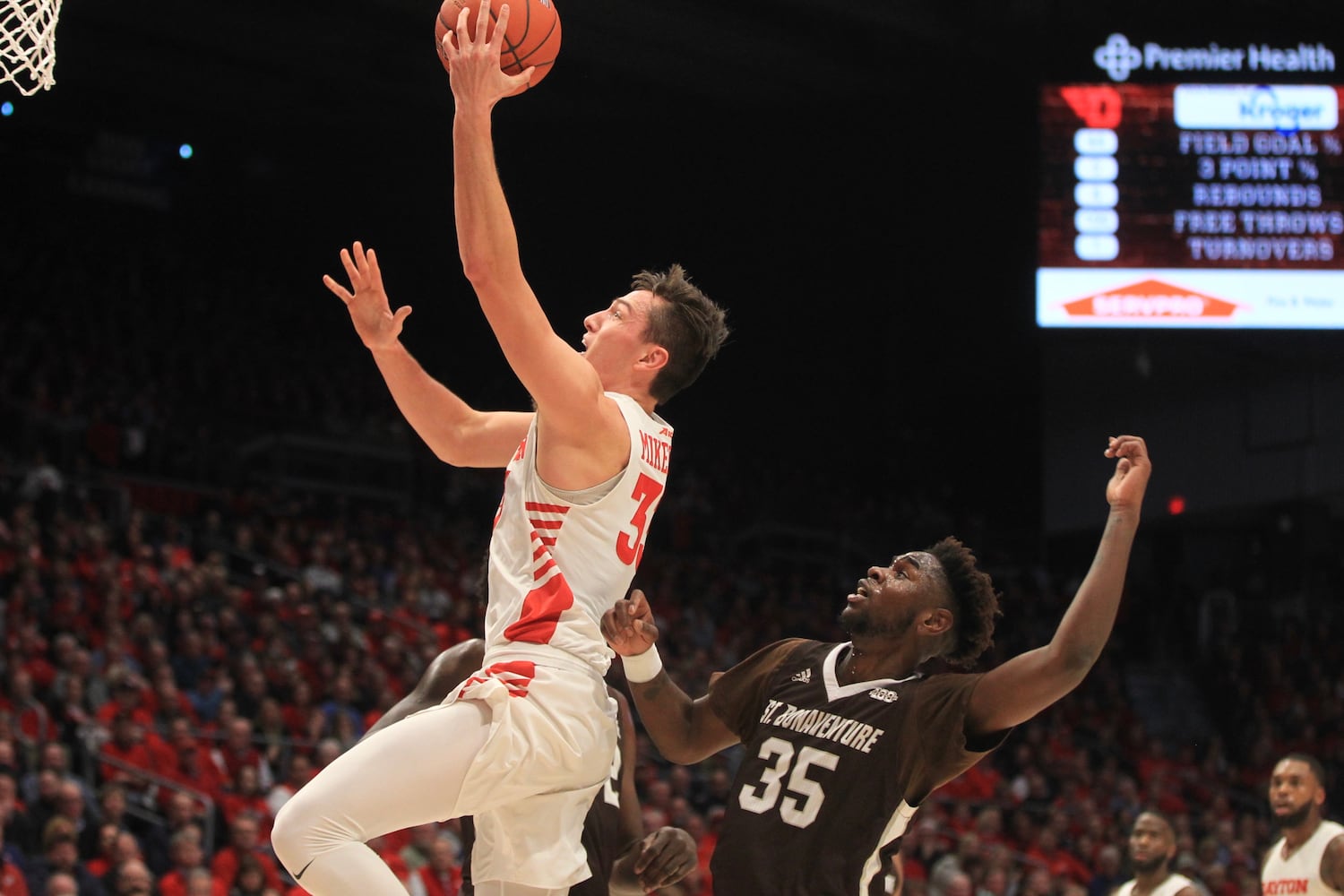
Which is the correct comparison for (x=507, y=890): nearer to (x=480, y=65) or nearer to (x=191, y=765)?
(x=480, y=65)

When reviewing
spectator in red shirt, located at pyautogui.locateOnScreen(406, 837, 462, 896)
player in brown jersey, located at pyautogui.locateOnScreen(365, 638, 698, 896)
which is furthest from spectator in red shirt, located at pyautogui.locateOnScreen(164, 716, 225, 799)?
player in brown jersey, located at pyautogui.locateOnScreen(365, 638, 698, 896)

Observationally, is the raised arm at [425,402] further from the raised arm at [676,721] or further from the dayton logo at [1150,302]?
the dayton logo at [1150,302]

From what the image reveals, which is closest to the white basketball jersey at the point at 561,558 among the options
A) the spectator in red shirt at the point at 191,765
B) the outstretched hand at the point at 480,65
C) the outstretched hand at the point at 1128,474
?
the outstretched hand at the point at 480,65

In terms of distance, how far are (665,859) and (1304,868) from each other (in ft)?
12.6

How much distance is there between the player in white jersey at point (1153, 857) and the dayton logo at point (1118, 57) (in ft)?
22.1

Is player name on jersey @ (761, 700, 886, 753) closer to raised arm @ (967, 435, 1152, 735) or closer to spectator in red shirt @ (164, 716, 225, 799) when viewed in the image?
raised arm @ (967, 435, 1152, 735)

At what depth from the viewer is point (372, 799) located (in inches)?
112

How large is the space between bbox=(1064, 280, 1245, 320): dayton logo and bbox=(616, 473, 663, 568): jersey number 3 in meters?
8.78

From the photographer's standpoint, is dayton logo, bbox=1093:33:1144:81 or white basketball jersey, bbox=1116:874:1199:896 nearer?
white basketball jersey, bbox=1116:874:1199:896

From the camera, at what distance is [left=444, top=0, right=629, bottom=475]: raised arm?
114 inches

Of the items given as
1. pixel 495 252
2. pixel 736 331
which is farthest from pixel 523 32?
pixel 736 331

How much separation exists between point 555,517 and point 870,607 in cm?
74

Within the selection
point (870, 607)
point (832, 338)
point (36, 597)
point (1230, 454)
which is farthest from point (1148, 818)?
point (832, 338)

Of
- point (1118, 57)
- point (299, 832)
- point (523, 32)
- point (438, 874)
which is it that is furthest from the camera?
point (1118, 57)
